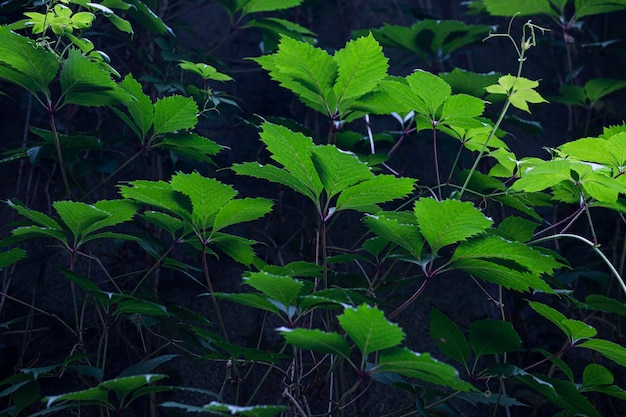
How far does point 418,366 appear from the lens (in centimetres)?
72

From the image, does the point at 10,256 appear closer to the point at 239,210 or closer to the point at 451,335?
the point at 239,210

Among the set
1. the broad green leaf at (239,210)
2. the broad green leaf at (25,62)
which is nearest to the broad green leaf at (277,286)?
the broad green leaf at (239,210)

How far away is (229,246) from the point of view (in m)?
0.96

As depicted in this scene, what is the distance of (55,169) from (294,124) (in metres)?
0.71

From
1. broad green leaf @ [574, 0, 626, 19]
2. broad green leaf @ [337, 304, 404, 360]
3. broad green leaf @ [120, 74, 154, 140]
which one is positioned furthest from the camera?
broad green leaf @ [574, 0, 626, 19]

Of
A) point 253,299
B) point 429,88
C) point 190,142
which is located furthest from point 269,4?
point 253,299

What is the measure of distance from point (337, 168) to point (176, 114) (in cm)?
33

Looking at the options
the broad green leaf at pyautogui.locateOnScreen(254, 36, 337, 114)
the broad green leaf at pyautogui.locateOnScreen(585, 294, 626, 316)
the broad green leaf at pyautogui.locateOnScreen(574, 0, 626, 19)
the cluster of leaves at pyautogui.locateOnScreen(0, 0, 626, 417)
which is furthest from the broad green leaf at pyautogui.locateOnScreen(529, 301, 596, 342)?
the broad green leaf at pyautogui.locateOnScreen(574, 0, 626, 19)

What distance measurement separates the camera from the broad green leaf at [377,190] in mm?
855

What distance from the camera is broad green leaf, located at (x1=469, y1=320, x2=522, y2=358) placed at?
916 millimetres

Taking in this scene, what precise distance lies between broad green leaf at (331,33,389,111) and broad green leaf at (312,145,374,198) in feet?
0.51

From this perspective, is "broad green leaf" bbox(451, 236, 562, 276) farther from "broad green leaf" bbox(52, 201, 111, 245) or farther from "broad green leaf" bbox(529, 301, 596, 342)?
"broad green leaf" bbox(52, 201, 111, 245)

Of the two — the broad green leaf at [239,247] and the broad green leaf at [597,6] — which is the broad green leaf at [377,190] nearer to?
the broad green leaf at [239,247]

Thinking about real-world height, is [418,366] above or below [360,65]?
below
